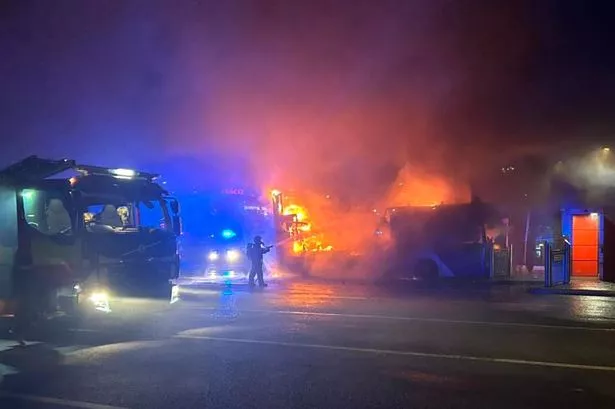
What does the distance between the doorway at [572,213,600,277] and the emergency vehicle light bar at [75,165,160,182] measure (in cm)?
1449

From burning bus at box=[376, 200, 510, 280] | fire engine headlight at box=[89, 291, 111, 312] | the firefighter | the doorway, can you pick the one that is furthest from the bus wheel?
fire engine headlight at box=[89, 291, 111, 312]

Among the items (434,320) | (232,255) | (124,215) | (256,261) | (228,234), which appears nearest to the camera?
(124,215)

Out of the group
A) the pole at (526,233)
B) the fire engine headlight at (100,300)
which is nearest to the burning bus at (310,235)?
the pole at (526,233)

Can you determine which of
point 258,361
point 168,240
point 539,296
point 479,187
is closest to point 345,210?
point 479,187

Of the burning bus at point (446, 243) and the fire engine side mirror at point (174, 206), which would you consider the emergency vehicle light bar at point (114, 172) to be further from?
the burning bus at point (446, 243)

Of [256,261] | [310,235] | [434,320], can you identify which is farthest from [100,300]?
[310,235]

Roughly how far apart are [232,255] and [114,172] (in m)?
→ 12.5

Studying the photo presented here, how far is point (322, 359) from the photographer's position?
6910 mm

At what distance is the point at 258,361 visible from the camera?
22.5 ft

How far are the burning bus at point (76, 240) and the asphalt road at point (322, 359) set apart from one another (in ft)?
1.50

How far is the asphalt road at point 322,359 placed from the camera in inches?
211

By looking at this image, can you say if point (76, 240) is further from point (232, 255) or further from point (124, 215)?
point (232, 255)

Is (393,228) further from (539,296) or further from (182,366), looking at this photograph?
(182,366)

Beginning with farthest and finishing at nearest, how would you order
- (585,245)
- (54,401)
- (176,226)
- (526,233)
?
(526,233)
(585,245)
(176,226)
(54,401)
